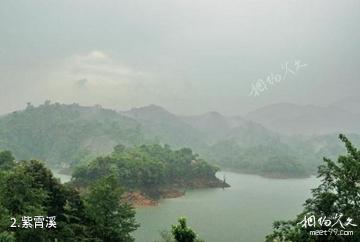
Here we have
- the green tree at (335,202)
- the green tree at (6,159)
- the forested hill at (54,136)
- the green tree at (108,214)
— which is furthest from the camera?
the forested hill at (54,136)

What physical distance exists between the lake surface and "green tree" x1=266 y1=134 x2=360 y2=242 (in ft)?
58.7

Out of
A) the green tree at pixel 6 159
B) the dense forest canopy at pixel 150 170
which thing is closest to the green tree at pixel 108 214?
the green tree at pixel 6 159

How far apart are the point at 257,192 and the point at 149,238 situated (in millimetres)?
42572

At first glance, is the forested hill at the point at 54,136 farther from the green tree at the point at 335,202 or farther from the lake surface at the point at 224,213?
the green tree at the point at 335,202

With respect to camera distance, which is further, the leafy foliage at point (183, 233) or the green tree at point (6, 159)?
the green tree at point (6, 159)

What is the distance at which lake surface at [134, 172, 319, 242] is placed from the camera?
34844 mm

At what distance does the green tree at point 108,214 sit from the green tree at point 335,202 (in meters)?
9.33

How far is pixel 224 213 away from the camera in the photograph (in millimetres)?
46812

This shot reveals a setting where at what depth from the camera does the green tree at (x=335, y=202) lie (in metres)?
14.1

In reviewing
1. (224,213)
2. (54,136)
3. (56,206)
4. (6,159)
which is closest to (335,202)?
(56,206)

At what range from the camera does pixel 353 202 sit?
14781 millimetres

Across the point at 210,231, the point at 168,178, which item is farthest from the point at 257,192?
the point at 210,231

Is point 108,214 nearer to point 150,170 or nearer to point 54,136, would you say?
point 150,170

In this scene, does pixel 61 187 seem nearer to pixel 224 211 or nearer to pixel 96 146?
pixel 224 211
